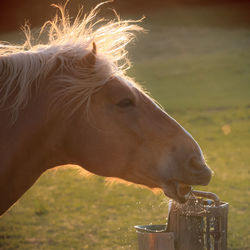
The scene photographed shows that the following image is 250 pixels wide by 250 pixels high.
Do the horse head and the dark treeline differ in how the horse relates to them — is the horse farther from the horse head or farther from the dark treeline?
the dark treeline

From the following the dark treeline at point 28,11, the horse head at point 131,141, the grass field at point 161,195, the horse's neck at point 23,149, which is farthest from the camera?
the dark treeline at point 28,11

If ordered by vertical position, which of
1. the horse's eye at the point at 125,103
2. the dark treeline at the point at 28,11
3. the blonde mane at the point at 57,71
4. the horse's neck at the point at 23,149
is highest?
the dark treeline at the point at 28,11

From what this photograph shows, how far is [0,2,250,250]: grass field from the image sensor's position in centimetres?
Answer: 723

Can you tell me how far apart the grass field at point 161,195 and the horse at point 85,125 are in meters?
0.60

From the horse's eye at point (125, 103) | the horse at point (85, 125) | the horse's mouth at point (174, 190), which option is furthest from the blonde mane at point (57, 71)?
the horse's mouth at point (174, 190)

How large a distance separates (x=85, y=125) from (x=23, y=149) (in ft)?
1.41

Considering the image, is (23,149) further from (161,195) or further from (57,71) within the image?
(161,195)

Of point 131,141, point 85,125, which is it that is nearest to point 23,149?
point 85,125

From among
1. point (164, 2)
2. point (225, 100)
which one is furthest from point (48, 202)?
point (164, 2)

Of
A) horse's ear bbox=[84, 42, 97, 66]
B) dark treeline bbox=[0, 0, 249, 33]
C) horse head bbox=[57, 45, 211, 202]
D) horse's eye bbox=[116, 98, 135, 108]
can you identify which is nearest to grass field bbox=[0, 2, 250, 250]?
horse head bbox=[57, 45, 211, 202]

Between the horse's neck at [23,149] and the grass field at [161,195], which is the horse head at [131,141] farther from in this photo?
the grass field at [161,195]

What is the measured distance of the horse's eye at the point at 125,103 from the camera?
9.61 ft

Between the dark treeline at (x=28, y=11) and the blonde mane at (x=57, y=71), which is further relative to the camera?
the dark treeline at (x=28, y=11)

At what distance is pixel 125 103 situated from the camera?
2941 mm
